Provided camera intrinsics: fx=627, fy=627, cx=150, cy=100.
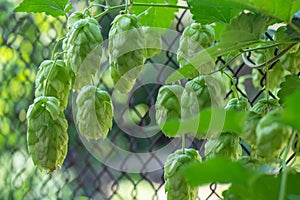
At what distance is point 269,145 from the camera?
37 centimetres

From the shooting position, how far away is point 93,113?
1.99ft

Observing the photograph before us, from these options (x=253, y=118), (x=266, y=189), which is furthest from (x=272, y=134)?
(x=253, y=118)

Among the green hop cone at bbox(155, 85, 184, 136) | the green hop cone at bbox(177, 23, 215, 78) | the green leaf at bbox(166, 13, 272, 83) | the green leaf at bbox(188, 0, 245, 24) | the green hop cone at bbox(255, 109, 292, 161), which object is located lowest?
the green hop cone at bbox(155, 85, 184, 136)

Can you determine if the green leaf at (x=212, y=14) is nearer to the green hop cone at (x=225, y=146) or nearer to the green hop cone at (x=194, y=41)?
the green hop cone at (x=194, y=41)

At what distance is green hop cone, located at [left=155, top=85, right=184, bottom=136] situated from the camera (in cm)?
61

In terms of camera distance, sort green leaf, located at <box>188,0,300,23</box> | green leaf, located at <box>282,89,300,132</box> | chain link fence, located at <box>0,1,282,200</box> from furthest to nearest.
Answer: chain link fence, located at <box>0,1,282,200</box> < green leaf, located at <box>188,0,300,23</box> < green leaf, located at <box>282,89,300,132</box>

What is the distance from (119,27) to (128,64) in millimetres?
39

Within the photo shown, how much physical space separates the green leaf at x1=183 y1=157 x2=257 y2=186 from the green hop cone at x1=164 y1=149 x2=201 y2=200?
0.28 meters

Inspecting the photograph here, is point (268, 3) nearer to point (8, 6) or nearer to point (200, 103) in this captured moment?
point (200, 103)

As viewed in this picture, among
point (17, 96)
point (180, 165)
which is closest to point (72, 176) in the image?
point (17, 96)

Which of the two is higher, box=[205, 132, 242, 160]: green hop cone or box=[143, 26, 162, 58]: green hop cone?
box=[143, 26, 162, 58]: green hop cone

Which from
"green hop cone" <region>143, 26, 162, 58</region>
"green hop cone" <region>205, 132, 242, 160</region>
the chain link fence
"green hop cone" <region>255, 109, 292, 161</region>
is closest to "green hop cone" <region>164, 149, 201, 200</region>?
"green hop cone" <region>205, 132, 242, 160</region>

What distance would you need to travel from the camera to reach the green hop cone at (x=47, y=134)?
0.60 m

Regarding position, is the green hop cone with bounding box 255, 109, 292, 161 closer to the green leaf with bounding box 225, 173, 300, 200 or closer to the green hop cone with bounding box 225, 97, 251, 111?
the green leaf with bounding box 225, 173, 300, 200
